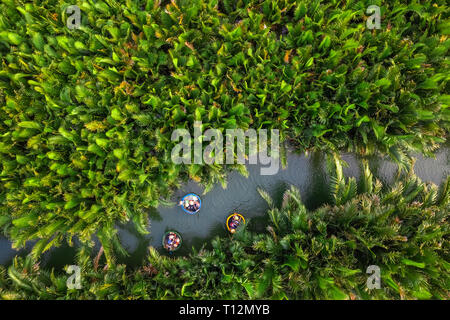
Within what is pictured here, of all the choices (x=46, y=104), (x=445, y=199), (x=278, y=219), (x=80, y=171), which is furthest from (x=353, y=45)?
(x=46, y=104)

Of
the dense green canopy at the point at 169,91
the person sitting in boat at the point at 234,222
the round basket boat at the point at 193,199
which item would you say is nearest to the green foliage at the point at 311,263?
the person sitting in boat at the point at 234,222

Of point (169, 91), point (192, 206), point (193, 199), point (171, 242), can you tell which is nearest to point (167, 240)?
point (171, 242)

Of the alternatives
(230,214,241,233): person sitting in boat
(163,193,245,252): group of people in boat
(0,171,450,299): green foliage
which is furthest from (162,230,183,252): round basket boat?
(230,214,241,233): person sitting in boat

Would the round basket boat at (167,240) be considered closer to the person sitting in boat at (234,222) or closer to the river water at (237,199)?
the river water at (237,199)

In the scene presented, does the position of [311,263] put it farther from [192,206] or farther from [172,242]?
[172,242]

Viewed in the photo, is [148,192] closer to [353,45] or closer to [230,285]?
[230,285]
